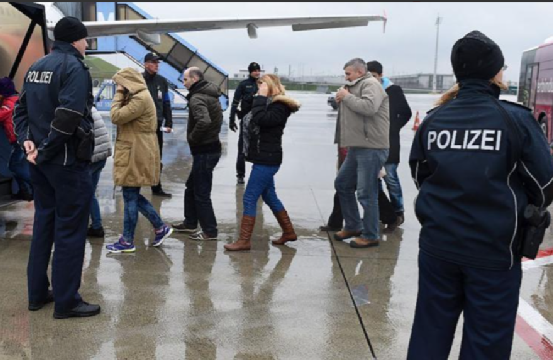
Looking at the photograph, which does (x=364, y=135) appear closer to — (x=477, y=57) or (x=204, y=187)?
(x=204, y=187)

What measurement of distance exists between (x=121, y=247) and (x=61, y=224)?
160cm

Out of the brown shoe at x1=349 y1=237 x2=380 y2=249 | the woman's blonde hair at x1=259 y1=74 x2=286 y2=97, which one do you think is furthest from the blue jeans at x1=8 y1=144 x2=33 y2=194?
the brown shoe at x1=349 y1=237 x2=380 y2=249

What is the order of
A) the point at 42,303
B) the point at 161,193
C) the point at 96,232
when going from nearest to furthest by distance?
the point at 42,303 < the point at 96,232 < the point at 161,193

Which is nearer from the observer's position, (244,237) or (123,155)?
(123,155)

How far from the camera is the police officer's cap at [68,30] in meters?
3.65

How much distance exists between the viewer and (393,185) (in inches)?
253

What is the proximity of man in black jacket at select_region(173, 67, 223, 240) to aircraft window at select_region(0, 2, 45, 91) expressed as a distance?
2.48 m

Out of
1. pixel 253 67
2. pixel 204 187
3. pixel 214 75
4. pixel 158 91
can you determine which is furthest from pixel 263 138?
pixel 214 75

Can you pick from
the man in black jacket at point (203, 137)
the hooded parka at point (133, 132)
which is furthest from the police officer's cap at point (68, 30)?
the man in black jacket at point (203, 137)

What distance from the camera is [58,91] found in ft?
11.7

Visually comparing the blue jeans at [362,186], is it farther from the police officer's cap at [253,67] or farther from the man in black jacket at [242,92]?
the police officer's cap at [253,67]

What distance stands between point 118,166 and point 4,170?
6.29 feet

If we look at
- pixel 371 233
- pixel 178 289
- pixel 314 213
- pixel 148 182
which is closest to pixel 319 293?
pixel 178 289

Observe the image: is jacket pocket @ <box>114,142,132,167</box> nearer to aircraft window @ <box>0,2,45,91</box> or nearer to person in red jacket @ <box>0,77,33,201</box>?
person in red jacket @ <box>0,77,33,201</box>
